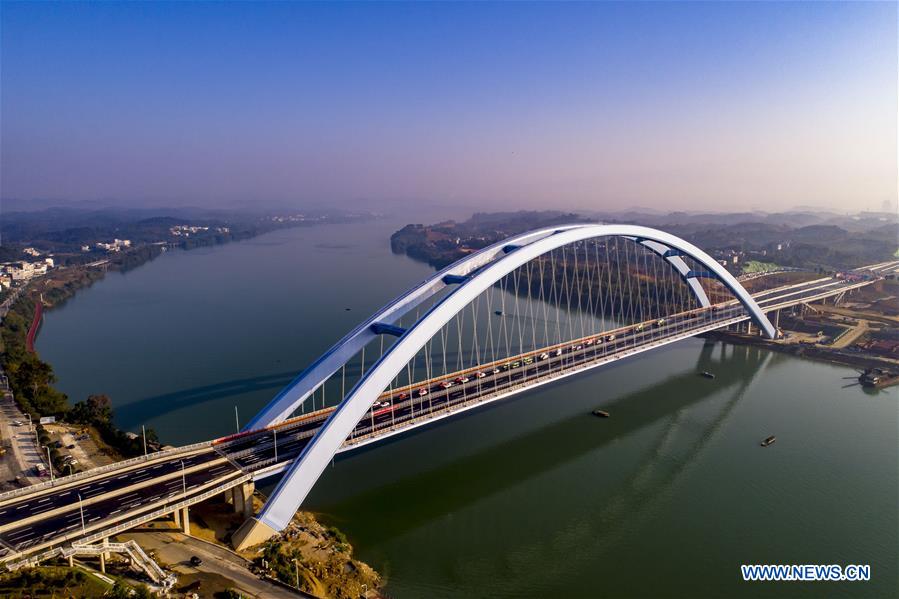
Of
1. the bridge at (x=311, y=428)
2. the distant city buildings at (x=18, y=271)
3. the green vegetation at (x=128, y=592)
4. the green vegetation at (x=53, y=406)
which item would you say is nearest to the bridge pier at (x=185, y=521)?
the bridge at (x=311, y=428)

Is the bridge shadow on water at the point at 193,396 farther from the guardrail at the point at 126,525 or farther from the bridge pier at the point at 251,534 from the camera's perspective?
the bridge pier at the point at 251,534

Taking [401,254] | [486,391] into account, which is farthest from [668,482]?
[401,254]

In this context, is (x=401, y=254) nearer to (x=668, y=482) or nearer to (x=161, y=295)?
(x=161, y=295)

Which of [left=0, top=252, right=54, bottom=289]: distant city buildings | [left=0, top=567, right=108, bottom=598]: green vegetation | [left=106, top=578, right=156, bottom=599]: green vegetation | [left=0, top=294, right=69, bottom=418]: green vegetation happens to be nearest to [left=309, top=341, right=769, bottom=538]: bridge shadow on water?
[left=106, top=578, right=156, bottom=599]: green vegetation

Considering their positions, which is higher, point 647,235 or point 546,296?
point 647,235

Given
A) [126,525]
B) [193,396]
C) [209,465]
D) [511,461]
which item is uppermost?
[209,465]

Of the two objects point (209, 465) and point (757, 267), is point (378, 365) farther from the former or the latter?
point (757, 267)

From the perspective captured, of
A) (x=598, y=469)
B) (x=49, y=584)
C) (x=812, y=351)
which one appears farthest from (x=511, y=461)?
(x=812, y=351)
